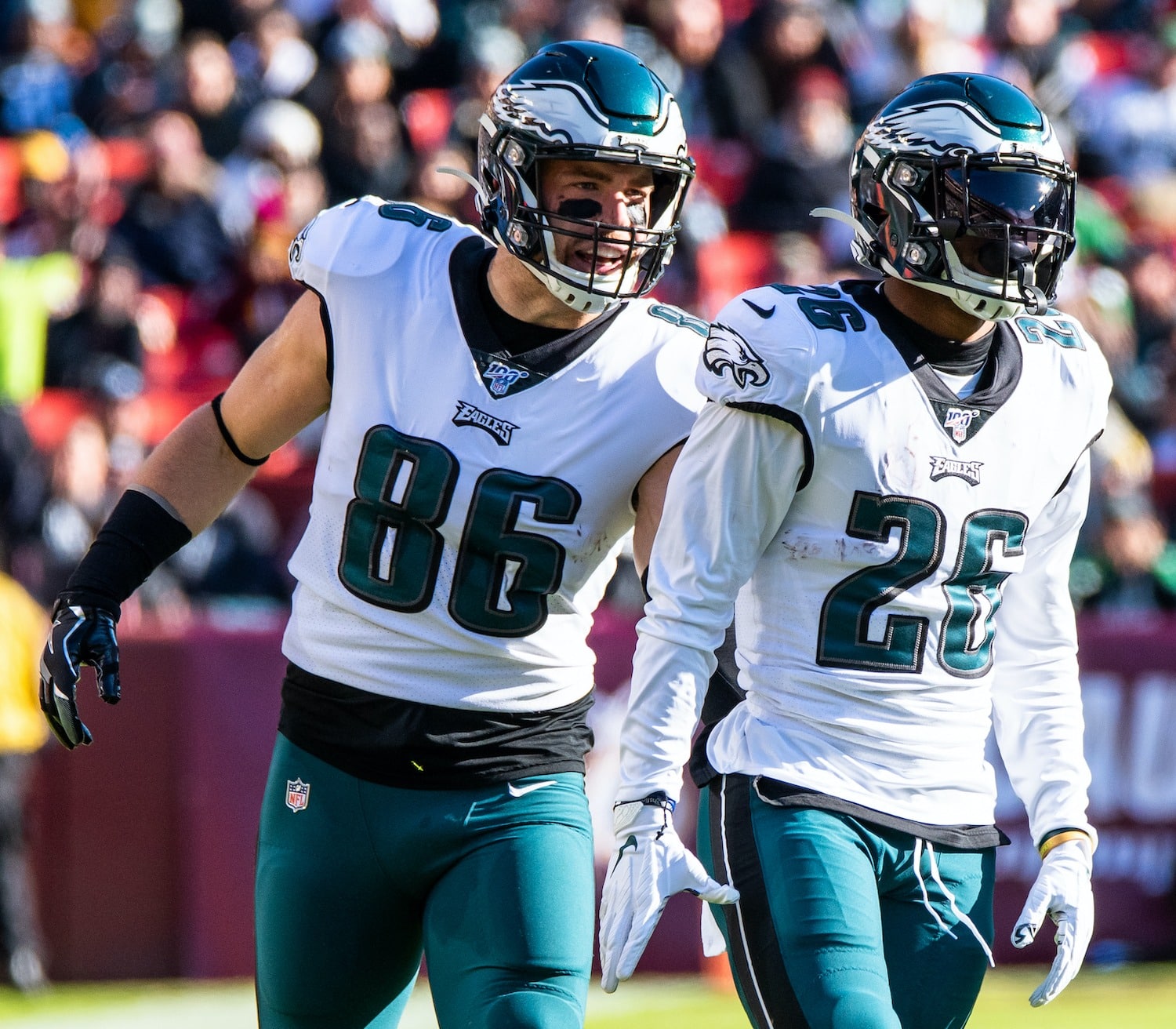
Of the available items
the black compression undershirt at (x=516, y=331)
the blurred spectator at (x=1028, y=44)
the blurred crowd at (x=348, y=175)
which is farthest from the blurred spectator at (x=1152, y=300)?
the black compression undershirt at (x=516, y=331)

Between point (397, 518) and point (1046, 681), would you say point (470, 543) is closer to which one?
point (397, 518)

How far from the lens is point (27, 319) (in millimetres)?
8141

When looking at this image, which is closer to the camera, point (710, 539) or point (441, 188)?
point (710, 539)

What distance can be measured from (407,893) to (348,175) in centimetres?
605

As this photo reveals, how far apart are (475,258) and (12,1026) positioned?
3.72 meters

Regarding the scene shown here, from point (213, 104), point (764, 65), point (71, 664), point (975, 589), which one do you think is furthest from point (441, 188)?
point (975, 589)

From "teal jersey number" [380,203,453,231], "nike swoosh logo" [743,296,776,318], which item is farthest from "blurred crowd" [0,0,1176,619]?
"nike swoosh logo" [743,296,776,318]

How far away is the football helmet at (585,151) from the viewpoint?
305 centimetres

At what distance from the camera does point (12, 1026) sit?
5.92 metres

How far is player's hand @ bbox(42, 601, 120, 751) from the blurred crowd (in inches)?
147

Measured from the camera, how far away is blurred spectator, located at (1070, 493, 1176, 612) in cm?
696

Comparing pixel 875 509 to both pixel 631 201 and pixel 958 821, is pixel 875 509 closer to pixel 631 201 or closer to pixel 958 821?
pixel 958 821

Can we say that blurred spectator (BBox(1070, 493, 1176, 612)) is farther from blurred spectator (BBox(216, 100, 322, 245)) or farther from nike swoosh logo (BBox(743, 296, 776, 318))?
nike swoosh logo (BBox(743, 296, 776, 318))

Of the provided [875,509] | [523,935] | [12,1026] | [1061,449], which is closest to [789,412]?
[875,509]
